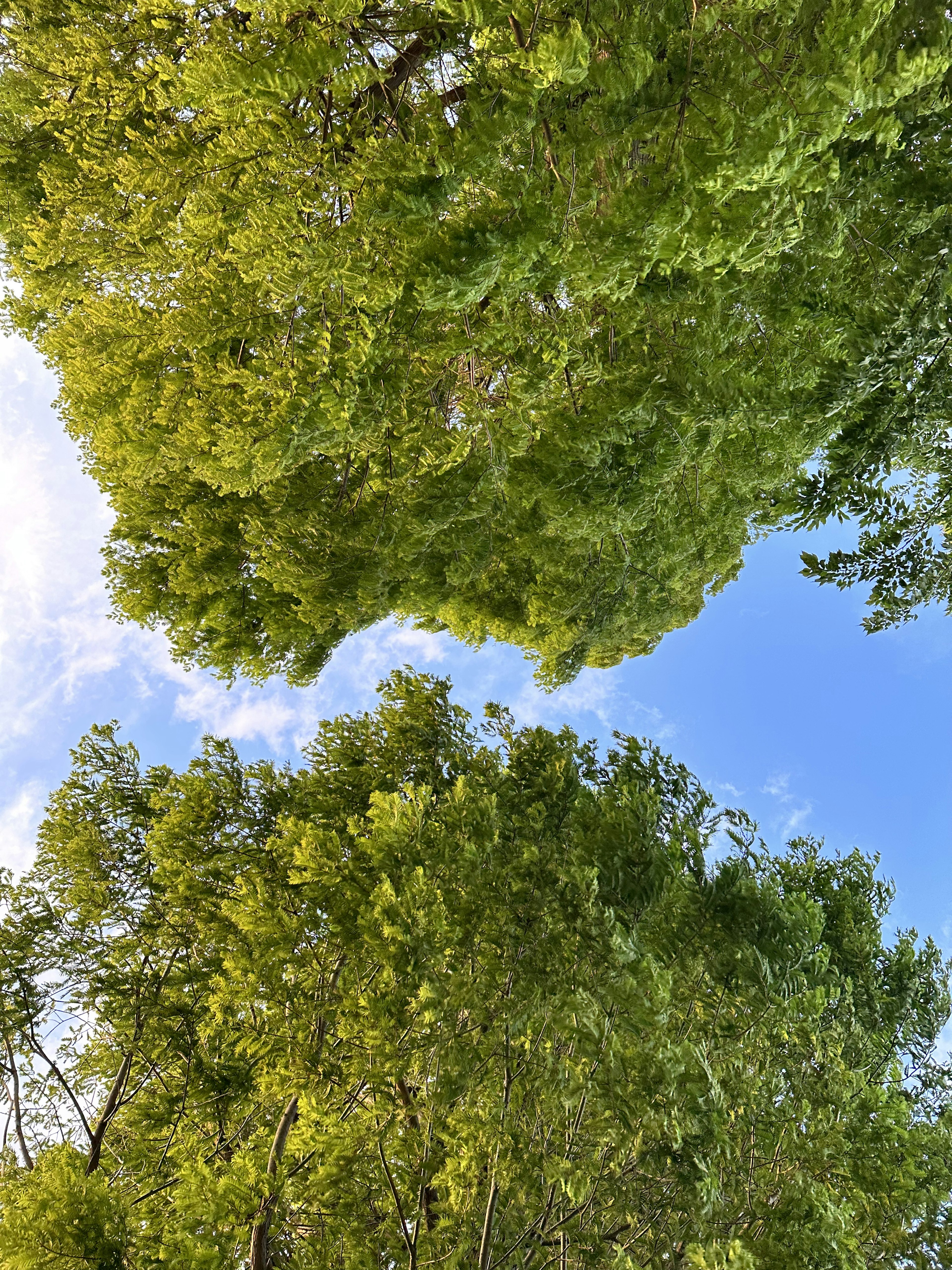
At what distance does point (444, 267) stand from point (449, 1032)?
18.3 ft

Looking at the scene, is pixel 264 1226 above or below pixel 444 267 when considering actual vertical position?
below

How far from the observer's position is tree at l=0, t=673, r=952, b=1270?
17.0 ft

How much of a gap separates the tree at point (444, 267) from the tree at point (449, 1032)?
2899mm

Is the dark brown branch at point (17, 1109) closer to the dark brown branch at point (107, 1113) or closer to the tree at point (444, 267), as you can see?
the dark brown branch at point (107, 1113)

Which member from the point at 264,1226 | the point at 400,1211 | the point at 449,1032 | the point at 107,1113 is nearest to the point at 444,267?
the point at 449,1032

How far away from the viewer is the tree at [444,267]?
3.72m

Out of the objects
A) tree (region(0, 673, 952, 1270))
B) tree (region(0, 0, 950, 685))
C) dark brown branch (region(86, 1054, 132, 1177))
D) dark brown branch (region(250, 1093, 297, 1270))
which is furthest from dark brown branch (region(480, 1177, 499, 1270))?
tree (region(0, 0, 950, 685))

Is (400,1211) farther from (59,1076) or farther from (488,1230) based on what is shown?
(59,1076)

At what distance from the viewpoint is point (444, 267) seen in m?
4.14

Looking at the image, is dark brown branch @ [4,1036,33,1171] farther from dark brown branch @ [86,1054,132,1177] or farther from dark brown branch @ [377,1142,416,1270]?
dark brown branch @ [377,1142,416,1270]

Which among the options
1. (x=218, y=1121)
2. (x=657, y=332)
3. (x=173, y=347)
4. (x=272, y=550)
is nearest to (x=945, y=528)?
(x=657, y=332)

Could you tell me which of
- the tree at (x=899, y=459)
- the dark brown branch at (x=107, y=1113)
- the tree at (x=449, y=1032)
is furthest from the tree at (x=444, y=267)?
the dark brown branch at (x=107, y=1113)

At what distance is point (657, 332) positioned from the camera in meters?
6.08

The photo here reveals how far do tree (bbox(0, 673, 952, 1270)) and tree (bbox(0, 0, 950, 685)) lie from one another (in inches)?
114
